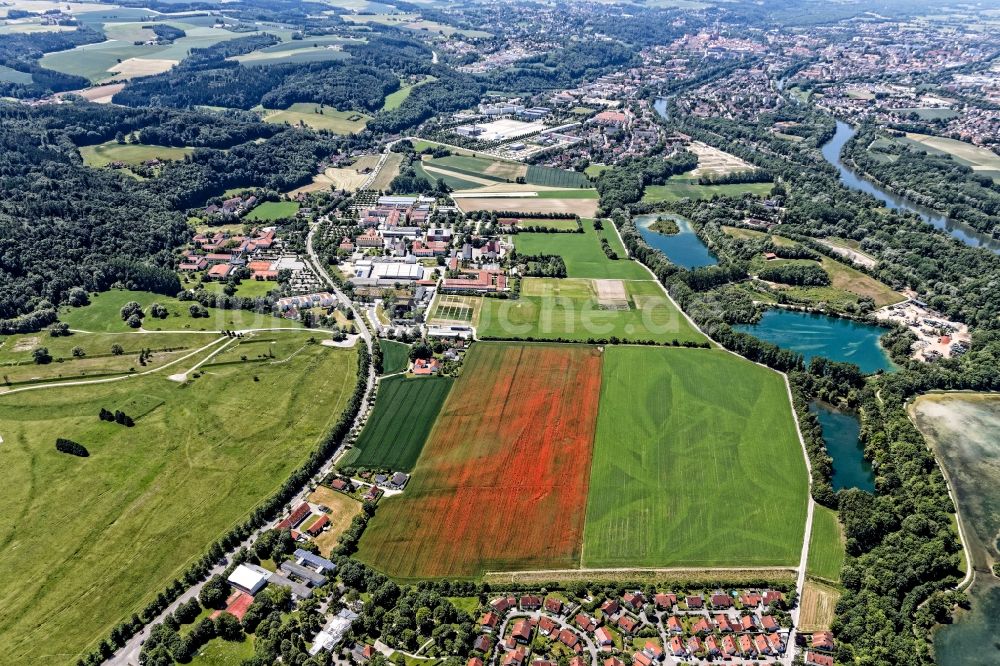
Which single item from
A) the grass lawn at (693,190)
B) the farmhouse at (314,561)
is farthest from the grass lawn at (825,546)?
the grass lawn at (693,190)

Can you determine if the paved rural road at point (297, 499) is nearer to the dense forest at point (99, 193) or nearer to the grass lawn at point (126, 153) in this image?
the dense forest at point (99, 193)

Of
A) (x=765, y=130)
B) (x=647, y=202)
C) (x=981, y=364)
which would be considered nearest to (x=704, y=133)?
(x=765, y=130)

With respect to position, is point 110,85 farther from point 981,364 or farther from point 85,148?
point 981,364

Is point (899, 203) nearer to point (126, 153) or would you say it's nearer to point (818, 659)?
point (818, 659)

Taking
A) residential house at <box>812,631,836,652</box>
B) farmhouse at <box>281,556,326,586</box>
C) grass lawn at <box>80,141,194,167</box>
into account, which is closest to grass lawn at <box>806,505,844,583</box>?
residential house at <box>812,631,836,652</box>

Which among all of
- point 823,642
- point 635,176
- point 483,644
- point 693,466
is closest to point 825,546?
point 823,642

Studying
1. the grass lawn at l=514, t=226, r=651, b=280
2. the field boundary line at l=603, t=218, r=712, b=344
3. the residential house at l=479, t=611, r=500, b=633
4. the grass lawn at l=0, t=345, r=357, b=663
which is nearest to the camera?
the residential house at l=479, t=611, r=500, b=633

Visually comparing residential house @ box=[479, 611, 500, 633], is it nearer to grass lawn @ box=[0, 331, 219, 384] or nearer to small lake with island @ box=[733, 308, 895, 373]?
grass lawn @ box=[0, 331, 219, 384]
